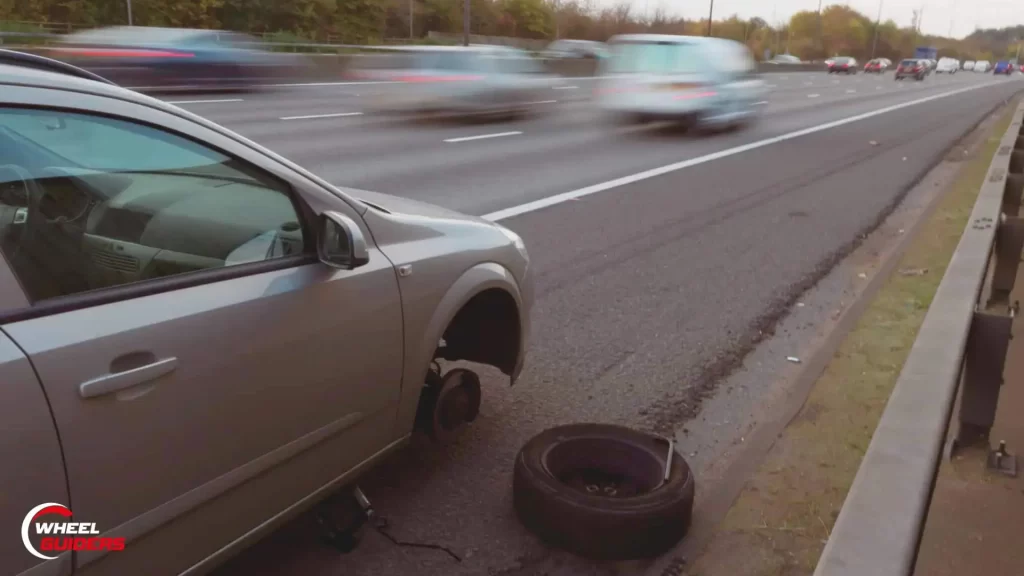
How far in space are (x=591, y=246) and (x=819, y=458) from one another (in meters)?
3.80

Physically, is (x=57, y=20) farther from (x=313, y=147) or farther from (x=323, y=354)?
(x=323, y=354)

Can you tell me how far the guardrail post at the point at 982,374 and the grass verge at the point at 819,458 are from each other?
0.43 metres

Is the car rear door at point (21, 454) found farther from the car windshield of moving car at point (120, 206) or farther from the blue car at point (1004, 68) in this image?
the blue car at point (1004, 68)

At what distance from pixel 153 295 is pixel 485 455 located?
191 centimetres

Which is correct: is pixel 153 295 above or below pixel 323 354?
above

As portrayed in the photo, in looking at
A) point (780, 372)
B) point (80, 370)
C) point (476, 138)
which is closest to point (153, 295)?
point (80, 370)

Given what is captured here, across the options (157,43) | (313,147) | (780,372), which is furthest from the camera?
(157,43)

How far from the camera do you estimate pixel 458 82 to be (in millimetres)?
15641

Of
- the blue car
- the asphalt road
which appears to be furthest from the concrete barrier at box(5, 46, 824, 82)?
the blue car

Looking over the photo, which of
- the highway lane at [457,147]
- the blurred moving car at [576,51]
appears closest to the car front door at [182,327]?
the highway lane at [457,147]

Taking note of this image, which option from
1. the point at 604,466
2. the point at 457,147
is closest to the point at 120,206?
the point at 604,466

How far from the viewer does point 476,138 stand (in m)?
14.4

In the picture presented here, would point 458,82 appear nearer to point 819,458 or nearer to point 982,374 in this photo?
point 819,458

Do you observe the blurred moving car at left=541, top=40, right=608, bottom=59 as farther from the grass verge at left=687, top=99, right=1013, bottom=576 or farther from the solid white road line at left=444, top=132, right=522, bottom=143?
the grass verge at left=687, top=99, right=1013, bottom=576
